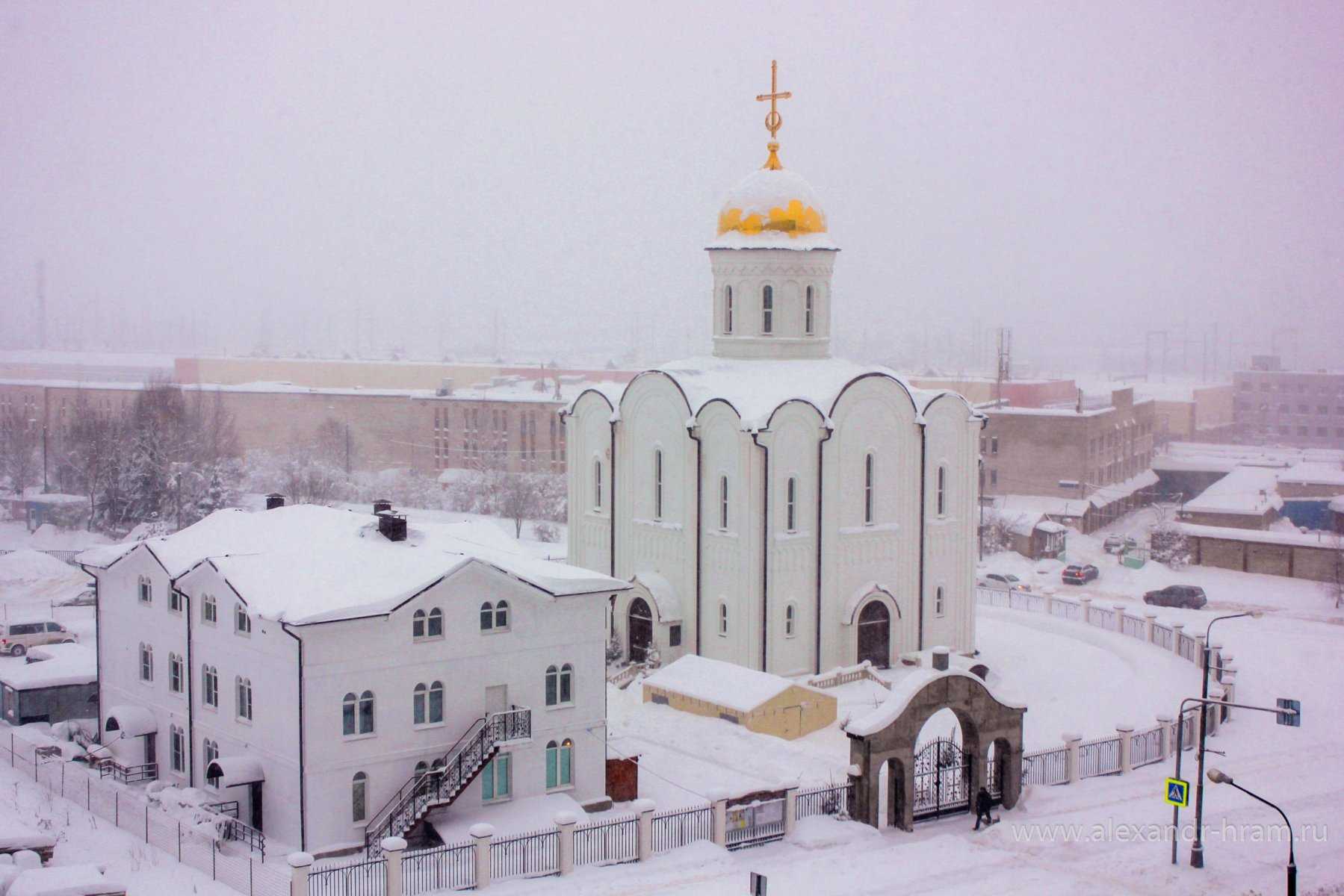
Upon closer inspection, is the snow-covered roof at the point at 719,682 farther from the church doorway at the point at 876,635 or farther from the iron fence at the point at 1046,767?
the iron fence at the point at 1046,767

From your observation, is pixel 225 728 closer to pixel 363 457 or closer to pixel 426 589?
pixel 426 589

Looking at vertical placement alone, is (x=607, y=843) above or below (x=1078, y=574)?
above

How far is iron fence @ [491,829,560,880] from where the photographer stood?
18438 millimetres

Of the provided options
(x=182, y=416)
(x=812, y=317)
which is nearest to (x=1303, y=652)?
(x=812, y=317)

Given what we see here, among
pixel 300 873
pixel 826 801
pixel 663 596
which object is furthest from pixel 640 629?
pixel 300 873

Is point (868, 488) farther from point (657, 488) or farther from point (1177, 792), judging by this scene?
point (1177, 792)

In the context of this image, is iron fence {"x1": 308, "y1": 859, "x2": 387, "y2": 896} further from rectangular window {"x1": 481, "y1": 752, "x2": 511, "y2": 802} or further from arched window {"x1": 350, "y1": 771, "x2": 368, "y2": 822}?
rectangular window {"x1": 481, "y1": 752, "x2": 511, "y2": 802}

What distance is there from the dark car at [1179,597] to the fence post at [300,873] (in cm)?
3160

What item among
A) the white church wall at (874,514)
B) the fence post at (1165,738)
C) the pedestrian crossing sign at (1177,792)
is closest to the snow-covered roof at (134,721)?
the white church wall at (874,514)

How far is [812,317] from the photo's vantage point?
31.7 meters

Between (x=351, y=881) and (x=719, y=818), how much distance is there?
493 cm

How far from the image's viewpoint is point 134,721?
22938 mm

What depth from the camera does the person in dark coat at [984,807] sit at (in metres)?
20.9

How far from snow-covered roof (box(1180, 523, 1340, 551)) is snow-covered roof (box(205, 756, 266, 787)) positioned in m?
35.8
